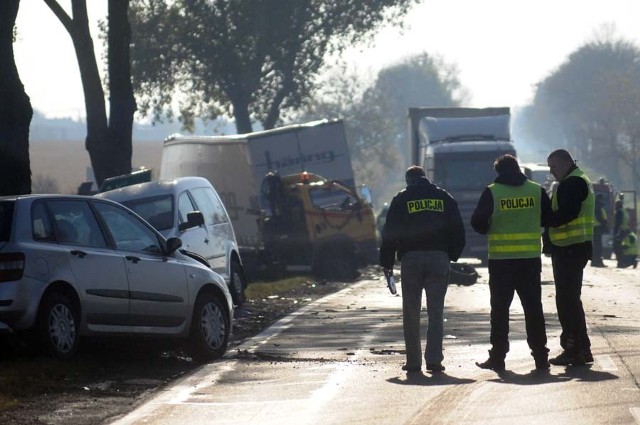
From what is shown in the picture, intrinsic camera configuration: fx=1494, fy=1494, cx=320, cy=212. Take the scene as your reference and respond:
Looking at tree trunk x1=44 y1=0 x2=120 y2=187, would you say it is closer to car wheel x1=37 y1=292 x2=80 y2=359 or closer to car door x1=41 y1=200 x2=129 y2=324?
car door x1=41 y1=200 x2=129 y2=324

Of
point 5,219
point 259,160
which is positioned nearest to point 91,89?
point 259,160

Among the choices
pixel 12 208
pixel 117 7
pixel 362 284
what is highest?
pixel 117 7

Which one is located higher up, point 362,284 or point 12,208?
point 12,208

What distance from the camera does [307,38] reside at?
2064 inches

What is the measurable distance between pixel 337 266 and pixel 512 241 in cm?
1756

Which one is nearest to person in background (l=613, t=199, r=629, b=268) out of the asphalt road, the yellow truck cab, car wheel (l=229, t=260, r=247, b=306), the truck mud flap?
the yellow truck cab

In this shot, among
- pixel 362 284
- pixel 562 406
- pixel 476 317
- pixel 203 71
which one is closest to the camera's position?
pixel 562 406

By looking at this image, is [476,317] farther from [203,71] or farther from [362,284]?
[203,71]

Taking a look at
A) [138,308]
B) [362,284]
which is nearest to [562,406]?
[138,308]

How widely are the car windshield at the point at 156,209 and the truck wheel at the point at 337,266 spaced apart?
10.3 metres

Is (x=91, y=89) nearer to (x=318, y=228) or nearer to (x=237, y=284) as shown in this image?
(x=318, y=228)

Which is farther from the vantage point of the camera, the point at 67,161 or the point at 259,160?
the point at 67,161

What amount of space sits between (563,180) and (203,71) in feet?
132

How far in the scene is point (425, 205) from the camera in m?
12.1
